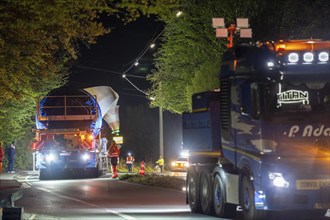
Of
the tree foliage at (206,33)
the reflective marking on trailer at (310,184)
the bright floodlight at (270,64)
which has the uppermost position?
the tree foliage at (206,33)

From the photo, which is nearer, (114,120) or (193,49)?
(193,49)

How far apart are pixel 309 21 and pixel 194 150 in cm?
1357

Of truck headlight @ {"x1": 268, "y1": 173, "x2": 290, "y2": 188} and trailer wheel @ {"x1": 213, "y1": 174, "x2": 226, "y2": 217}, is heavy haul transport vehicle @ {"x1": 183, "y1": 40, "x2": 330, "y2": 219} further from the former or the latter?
trailer wheel @ {"x1": 213, "y1": 174, "x2": 226, "y2": 217}

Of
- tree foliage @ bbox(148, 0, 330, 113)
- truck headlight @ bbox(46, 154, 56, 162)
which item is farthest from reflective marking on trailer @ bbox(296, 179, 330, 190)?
truck headlight @ bbox(46, 154, 56, 162)

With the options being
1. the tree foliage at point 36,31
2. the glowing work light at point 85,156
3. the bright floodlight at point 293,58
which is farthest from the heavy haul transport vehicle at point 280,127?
the glowing work light at point 85,156

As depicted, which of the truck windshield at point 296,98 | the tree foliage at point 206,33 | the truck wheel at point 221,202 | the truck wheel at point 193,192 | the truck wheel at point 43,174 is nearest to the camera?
the truck windshield at point 296,98

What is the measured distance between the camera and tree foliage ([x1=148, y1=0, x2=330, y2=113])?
96.9 ft

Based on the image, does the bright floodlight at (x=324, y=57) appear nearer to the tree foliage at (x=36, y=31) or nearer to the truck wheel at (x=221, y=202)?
the truck wheel at (x=221, y=202)

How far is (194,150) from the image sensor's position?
18391mm

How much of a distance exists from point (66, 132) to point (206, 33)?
322 inches

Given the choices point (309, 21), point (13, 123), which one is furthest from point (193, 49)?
point (13, 123)

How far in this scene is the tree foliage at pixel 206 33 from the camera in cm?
2955

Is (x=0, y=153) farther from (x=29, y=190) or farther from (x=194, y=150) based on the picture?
(x=194, y=150)

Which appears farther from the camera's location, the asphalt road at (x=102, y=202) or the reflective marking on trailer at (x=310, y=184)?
the asphalt road at (x=102, y=202)
